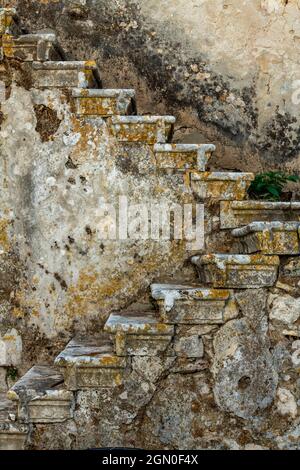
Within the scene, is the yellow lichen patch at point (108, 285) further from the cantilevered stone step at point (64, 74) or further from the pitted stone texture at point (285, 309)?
the cantilevered stone step at point (64, 74)

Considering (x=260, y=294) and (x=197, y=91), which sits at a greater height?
(x=197, y=91)

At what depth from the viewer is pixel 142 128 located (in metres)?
5.32

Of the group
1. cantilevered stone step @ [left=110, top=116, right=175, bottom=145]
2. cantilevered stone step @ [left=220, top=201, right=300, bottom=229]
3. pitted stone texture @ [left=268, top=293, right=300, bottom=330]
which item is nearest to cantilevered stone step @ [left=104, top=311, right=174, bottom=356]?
pitted stone texture @ [left=268, top=293, right=300, bottom=330]

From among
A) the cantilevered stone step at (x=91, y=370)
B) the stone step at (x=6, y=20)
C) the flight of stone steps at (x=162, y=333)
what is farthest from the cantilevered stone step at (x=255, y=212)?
the stone step at (x=6, y=20)

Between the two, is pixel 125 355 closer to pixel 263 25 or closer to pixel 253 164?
pixel 253 164

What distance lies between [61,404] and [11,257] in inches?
60.2

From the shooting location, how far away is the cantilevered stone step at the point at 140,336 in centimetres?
442

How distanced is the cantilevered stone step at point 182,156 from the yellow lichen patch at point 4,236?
4.50 feet

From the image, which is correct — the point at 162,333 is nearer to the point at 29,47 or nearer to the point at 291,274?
the point at 291,274

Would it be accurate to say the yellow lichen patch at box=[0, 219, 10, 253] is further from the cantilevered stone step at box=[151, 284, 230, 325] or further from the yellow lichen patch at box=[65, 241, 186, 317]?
the cantilevered stone step at box=[151, 284, 230, 325]

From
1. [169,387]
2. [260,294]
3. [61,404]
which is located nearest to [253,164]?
[260,294]

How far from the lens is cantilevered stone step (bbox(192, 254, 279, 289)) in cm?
445
